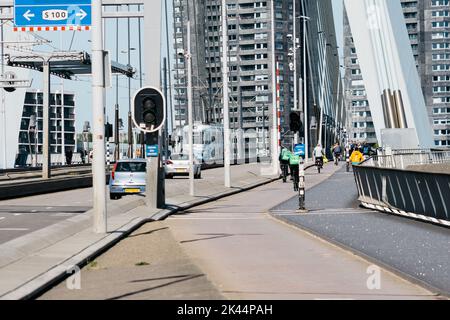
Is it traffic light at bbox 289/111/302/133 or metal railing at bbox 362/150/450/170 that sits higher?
traffic light at bbox 289/111/302/133

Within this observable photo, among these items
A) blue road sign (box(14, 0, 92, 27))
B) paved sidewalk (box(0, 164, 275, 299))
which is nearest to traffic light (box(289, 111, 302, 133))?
paved sidewalk (box(0, 164, 275, 299))

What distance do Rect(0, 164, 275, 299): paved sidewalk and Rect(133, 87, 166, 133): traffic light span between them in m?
2.24

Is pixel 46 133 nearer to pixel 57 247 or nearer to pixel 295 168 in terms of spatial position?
pixel 295 168

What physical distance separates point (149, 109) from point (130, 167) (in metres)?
12.7

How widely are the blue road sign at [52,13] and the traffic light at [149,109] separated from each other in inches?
186

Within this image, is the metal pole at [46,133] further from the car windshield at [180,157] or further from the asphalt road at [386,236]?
the asphalt road at [386,236]

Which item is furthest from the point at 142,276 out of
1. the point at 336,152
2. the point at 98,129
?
the point at 336,152

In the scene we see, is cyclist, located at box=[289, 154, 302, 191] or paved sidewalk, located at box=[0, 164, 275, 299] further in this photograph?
cyclist, located at box=[289, 154, 302, 191]

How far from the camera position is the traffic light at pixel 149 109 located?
80.7 feet

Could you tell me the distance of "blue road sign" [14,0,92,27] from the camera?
1124 inches

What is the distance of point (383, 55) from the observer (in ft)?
190

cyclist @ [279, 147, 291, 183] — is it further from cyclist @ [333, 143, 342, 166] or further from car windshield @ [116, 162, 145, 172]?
cyclist @ [333, 143, 342, 166]

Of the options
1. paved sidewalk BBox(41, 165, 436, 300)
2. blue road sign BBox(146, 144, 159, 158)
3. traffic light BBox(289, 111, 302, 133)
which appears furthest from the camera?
traffic light BBox(289, 111, 302, 133)
